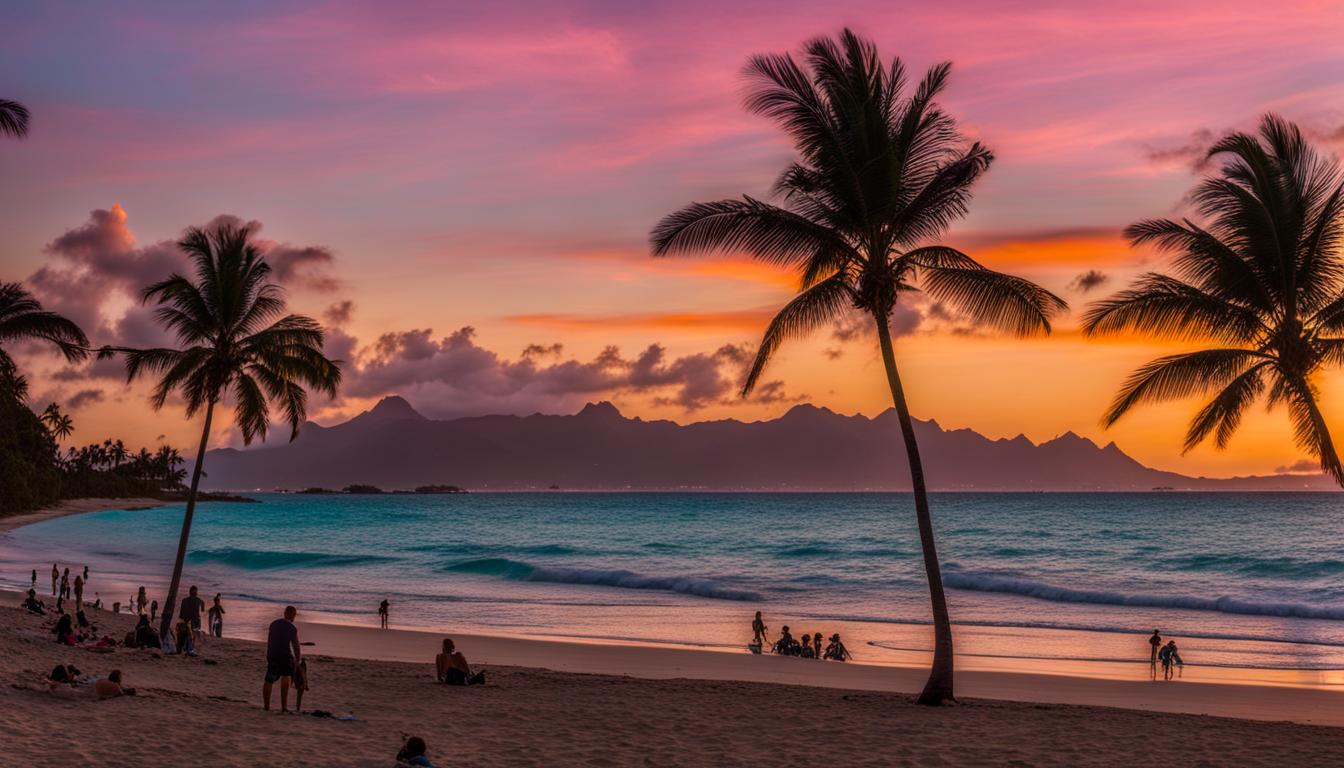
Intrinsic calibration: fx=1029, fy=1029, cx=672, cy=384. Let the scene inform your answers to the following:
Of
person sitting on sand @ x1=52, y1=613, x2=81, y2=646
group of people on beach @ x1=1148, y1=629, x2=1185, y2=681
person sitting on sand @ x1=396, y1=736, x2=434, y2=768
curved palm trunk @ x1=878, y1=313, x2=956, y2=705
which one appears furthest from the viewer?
group of people on beach @ x1=1148, y1=629, x2=1185, y2=681

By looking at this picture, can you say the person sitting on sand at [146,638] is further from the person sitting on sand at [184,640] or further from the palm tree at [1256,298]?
the palm tree at [1256,298]

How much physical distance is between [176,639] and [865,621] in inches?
926

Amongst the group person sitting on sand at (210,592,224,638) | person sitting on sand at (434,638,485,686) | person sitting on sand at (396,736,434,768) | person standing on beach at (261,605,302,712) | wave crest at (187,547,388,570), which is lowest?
wave crest at (187,547,388,570)

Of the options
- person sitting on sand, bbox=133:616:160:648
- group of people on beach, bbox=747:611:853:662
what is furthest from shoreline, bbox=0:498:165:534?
group of people on beach, bbox=747:611:853:662

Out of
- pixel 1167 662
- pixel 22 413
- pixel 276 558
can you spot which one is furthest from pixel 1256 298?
pixel 22 413

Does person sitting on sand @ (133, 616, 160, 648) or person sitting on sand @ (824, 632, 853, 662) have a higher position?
person sitting on sand @ (824, 632, 853, 662)

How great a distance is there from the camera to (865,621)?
123ft

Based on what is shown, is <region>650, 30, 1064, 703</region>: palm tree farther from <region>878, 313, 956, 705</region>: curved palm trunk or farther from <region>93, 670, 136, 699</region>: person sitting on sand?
<region>93, 670, 136, 699</region>: person sitting on sand

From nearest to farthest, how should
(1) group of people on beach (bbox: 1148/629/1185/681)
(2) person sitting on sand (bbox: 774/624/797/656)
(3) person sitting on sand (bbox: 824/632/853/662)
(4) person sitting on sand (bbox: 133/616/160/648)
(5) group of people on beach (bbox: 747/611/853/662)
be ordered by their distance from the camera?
(4) person sitting on sand (bbox: 133/616/160/648) → (1) group of people on beach (bbox: 1148/629/1185/681) → (3) person sitting on sand (bbox: 824/632/853/662) → (5) group of people on beach (bbox: 747/611/853/662) → (2) person sitting on sand (bbox: 774/624/797/656)

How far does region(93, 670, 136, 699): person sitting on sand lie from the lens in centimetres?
1493

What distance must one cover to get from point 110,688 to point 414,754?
613 centimetres

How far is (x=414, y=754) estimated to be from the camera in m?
11.9

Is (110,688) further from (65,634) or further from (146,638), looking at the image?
(146,638)

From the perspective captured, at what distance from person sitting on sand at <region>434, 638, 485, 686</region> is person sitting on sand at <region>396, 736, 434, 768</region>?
24.9ft
